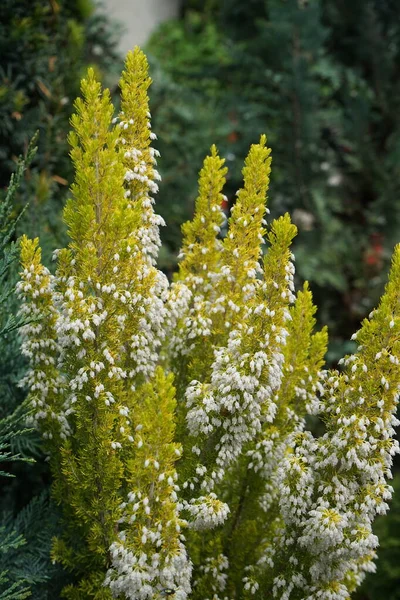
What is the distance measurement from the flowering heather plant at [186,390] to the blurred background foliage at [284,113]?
4.35 feet

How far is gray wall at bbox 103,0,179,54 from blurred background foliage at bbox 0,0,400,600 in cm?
23

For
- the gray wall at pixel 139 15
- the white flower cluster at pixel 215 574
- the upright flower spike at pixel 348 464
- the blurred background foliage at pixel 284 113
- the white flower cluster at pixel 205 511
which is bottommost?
the white flower cluster at pixel 215 574

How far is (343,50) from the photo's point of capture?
422cm

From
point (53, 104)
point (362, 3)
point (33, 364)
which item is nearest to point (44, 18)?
point (53, 104)

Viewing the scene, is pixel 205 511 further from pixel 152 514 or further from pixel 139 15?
pixel 139 15

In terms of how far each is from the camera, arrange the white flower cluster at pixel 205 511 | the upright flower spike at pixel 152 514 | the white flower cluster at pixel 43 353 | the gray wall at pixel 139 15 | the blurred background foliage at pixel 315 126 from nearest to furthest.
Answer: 1. the upright flower spike at pixel 152 514
2. the white flower cluster at pixel 205 511
3. the white flower cluster at pixel 43 353
4. the blurred background foliage at pixel 315 126
5. the gray wall at pixel 139 15

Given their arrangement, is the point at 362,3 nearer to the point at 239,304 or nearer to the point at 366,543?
the point at 239,304

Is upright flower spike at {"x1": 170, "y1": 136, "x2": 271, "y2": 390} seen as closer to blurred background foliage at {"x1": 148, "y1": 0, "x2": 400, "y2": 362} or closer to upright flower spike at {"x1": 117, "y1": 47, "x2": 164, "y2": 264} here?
upright flower spike at {"x1": 117, "y1": 47, "x2": 164, "y2": 264}

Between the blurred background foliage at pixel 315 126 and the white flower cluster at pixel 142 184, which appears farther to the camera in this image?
the blurred background foliage at pixel 315 126

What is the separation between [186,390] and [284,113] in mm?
2807

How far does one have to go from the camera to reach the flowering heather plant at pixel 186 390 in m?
1.06

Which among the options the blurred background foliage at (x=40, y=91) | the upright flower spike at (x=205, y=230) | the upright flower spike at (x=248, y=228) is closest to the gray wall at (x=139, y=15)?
the blurred background foliage at (x=40, y=91)

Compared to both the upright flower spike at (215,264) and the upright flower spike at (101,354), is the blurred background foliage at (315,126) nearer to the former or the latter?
the upright flower spike at (215,264)

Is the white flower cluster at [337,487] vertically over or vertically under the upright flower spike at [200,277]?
under
